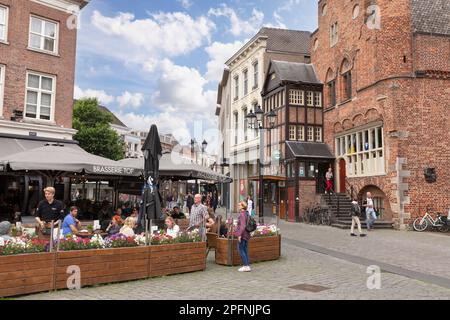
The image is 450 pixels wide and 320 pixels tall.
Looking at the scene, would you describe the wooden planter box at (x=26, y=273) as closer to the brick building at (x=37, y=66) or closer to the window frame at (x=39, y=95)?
the brick building at (x=37, y=66)

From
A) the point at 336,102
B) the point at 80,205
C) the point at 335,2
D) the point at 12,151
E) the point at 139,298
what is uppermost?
the point at 335,2

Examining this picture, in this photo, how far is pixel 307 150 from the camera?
26500 mm

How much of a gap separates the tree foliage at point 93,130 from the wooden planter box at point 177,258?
36471mm

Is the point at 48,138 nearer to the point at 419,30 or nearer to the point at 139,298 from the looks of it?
the point at 139,298

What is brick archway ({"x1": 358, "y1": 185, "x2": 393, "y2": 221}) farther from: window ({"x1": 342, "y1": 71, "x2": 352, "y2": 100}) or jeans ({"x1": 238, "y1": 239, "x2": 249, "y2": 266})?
jeans ({"x1": 238, "y1": 239, "x2": 249, "y2": 266})

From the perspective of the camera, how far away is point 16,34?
20000 mm

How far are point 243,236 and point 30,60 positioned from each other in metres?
16.1

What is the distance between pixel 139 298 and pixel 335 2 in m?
24.7

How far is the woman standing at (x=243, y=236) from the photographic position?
928cm

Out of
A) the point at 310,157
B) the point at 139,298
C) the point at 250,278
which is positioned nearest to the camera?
the point at 139,298

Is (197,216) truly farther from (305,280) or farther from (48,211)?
(48,211)

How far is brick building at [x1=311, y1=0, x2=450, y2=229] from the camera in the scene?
2036 cm

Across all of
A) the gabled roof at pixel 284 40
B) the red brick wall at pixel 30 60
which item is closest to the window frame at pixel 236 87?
the gabled roof at pixel 284 40

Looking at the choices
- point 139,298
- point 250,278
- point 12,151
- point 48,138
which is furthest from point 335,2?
point 139,298
